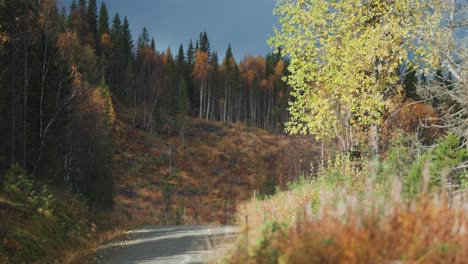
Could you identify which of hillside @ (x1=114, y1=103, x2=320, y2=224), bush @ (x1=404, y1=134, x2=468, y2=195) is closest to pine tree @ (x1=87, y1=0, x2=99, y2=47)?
hillside @ (x1=114, y1=103, x2=320, y2=224)

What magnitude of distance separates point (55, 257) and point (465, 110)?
11.9m

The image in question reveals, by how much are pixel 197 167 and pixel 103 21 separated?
141 feet

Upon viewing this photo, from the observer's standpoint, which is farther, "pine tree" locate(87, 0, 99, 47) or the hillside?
"pine tree" locate(87, 0, 99, 47)

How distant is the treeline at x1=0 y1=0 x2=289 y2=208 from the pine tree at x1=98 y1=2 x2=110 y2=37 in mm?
290

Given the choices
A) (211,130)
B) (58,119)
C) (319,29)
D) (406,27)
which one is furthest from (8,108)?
(211,130)

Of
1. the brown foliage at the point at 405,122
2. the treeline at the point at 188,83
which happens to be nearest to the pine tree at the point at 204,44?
the treeline at the point at 188,83

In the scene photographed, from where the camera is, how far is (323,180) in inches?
445

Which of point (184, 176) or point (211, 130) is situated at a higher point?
point (211, 130)

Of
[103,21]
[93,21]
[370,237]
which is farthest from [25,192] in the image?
[103,21]

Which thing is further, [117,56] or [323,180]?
[117,56]

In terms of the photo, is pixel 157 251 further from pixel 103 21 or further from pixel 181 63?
pixel 181 63

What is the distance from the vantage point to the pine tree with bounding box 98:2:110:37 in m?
90.6

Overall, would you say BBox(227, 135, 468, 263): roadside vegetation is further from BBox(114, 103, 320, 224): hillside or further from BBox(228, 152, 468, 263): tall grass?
BBox(114, 103, 320, 224): hillside

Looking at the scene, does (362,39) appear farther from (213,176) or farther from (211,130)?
(211,130)
